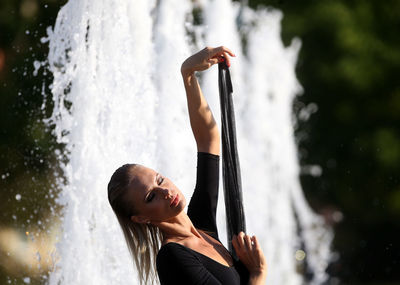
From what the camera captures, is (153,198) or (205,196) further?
(205,196)

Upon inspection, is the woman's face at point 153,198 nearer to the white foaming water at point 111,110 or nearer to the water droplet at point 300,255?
the white foaming water at point 111,110

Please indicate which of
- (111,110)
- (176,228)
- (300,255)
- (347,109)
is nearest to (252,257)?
(176,228)

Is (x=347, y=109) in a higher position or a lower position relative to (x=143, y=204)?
lower

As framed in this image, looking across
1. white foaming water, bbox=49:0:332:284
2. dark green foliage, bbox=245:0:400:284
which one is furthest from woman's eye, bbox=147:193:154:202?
dark green foliage, bbox=245:0:400:284

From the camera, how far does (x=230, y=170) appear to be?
2.79 m

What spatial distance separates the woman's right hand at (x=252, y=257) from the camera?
99.7 inches

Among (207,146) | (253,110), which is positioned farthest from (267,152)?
(207,146)

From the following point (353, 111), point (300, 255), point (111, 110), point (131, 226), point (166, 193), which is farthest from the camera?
point (353, 111)

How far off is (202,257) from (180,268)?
6.3 inches

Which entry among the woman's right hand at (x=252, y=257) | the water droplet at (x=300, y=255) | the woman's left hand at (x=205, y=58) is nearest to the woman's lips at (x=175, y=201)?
the woman's right hand at (x=252, y=257)

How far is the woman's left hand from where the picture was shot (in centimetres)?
273

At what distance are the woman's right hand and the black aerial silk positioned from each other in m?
0.12

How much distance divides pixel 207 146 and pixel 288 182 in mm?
7263

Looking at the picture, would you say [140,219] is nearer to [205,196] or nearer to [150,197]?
[150,197]
